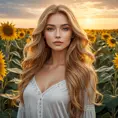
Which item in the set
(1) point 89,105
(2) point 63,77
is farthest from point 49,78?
(1) point 89,105

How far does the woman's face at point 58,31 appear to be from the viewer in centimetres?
309

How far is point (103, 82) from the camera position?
529 centimetres

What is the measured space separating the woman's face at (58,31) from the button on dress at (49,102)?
0.26m

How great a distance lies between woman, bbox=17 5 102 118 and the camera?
3.05 m

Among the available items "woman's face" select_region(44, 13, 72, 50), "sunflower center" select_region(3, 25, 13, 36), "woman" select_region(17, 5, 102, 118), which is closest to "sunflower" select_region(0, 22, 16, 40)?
"sunflower center" select_region(3, 25, 13, 36)

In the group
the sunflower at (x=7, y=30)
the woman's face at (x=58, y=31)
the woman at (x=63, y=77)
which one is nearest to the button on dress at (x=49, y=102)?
the woman at (x=63, y=77)

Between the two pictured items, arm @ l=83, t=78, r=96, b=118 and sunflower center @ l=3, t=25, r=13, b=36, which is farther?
sunflower center @ l=3, t=25, r=13, b=36

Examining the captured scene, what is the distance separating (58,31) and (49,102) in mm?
488

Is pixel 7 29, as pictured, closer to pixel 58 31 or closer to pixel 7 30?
pixel 7 30

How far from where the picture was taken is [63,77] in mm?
3123

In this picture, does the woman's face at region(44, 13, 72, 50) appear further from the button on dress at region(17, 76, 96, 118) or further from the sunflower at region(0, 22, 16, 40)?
the sunflower at region(0, 22, 16, 40)

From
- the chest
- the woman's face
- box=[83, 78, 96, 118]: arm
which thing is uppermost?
the woman's face

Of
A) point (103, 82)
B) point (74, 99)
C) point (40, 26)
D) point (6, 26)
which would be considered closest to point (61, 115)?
point (74, 99)

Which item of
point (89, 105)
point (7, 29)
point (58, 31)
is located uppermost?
point (58, 31)
